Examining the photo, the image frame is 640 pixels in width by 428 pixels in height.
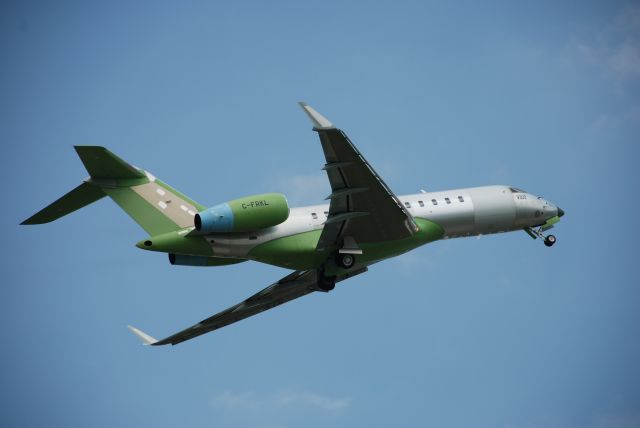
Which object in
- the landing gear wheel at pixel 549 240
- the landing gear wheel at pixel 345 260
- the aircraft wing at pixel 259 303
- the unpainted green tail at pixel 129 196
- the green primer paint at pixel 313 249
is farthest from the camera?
the landing gear wheel at pixel 549 240

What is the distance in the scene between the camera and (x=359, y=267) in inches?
1554

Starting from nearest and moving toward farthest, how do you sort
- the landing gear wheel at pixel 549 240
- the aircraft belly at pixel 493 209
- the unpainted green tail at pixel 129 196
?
1. the unpainted green tail at pixel 129 196
2. the aircraft belly at pixel 493 209
3. the landing gear wheel at pixel 549 240

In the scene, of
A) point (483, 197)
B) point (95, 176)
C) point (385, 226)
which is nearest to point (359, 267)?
point (385, 226)

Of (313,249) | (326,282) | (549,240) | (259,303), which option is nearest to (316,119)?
(313,249)

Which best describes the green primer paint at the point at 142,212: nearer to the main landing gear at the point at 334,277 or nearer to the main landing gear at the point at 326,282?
the main landing gear at the point at 334,277

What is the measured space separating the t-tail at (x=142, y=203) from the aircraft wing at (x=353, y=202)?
16.5ft

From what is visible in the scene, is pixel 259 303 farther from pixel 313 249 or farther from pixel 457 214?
pixel 457 214

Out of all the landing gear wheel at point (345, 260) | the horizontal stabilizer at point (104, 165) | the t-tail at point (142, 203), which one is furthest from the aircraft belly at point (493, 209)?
the horizontal stabilizer at point (104, 165)

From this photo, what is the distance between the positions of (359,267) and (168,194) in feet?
28.1

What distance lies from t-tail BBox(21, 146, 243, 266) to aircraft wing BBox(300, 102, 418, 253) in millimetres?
5028

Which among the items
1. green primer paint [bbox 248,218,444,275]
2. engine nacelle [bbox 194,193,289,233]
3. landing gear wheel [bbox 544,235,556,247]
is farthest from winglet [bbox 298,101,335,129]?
landing gear wheel [bbox 544,235,556,247]

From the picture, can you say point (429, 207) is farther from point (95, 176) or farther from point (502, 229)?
point (95, 176)

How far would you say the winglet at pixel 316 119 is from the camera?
30844mm

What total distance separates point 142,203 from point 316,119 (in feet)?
27.7
